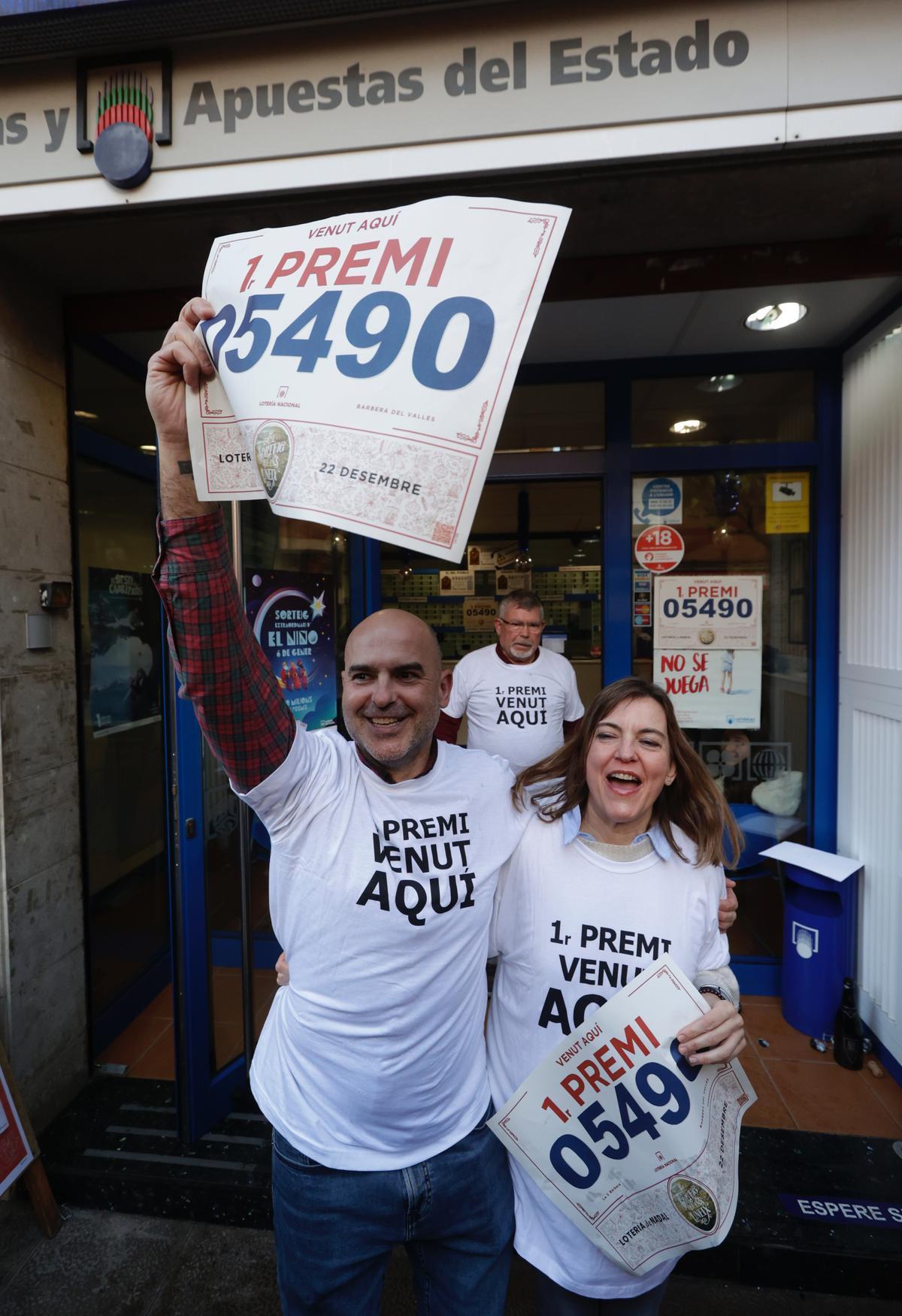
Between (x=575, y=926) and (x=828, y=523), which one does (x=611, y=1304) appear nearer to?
(x=575, y=926)

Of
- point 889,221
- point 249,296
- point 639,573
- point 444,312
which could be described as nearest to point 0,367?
point 249,296

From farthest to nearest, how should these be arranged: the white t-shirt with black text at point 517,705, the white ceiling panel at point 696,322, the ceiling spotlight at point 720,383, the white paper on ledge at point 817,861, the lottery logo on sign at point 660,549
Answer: the lottery logo on sign at point 660,549, the ceiling spotlight at point 720,383, the white t-shirt with black text at point 517,705, the white paper on ledge at point 817,861, the white ceiling panel at point 696,322

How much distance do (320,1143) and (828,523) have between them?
3.50m

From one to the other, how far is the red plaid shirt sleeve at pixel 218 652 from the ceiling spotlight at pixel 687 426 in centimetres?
302

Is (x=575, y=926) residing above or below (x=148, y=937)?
above

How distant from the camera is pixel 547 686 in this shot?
3.41m

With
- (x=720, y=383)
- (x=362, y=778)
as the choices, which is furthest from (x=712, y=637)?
(x=362, y=778)

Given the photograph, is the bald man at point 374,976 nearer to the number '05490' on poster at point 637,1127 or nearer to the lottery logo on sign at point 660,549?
the number '05490' on poster at point 637,1127

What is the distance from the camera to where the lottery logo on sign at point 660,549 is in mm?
3660

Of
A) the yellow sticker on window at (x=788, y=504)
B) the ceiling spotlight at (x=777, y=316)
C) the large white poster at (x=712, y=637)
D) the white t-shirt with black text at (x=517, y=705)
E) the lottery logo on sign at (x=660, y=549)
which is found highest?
the ceiling spotlight at (x=777, y=316)

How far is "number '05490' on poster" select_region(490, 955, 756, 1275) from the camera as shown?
125 cm

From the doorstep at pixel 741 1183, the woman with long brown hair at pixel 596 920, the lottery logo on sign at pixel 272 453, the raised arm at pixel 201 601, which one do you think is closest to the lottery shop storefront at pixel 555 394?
the doorstep at pixel 741 1183

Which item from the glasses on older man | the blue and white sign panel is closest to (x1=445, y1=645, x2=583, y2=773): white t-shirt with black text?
the glasses on older man

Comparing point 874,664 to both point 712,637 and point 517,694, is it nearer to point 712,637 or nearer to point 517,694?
point 712,637
